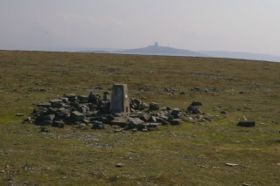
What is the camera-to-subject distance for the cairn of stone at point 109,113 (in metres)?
30.8

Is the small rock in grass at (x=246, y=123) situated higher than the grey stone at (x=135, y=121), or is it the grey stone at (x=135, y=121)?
the grey stone at (x=135, y=121)

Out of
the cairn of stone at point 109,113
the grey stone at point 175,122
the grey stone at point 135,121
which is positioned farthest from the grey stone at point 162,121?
the grey stone at point 135,121

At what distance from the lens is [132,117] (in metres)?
32.5

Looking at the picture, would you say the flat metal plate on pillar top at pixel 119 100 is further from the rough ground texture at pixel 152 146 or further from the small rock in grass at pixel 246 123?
the small rock in grass at pixel 246 123

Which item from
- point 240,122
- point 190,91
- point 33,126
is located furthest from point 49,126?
point 190,91

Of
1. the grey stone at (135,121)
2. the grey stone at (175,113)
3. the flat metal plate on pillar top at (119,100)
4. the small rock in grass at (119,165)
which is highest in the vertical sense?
the flat metal plate on pillar top at (119,100)

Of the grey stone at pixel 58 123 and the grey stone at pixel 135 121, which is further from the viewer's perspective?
the grey stone at pixel 135 121

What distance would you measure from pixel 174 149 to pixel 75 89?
89.6 ft

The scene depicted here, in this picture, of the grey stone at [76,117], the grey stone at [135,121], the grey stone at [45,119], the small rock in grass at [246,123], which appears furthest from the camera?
the small rock in grass at [246,123]

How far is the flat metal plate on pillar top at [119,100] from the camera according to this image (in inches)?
1359

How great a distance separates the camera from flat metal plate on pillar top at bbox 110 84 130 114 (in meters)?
34.5

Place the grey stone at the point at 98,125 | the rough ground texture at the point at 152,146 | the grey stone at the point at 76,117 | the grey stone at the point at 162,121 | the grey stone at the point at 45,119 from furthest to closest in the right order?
the grey stone at the point at 162,121 < the grey stone at the point at 76,117 < the grey stone at the point at 45,119 < the grey stone at the point at 98,125 < the rough ground texture at the point at 152,146

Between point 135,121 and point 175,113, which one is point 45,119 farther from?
point 175,113

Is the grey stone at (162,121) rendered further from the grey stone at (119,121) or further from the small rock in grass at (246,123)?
the small rock in grass at (246,123)
